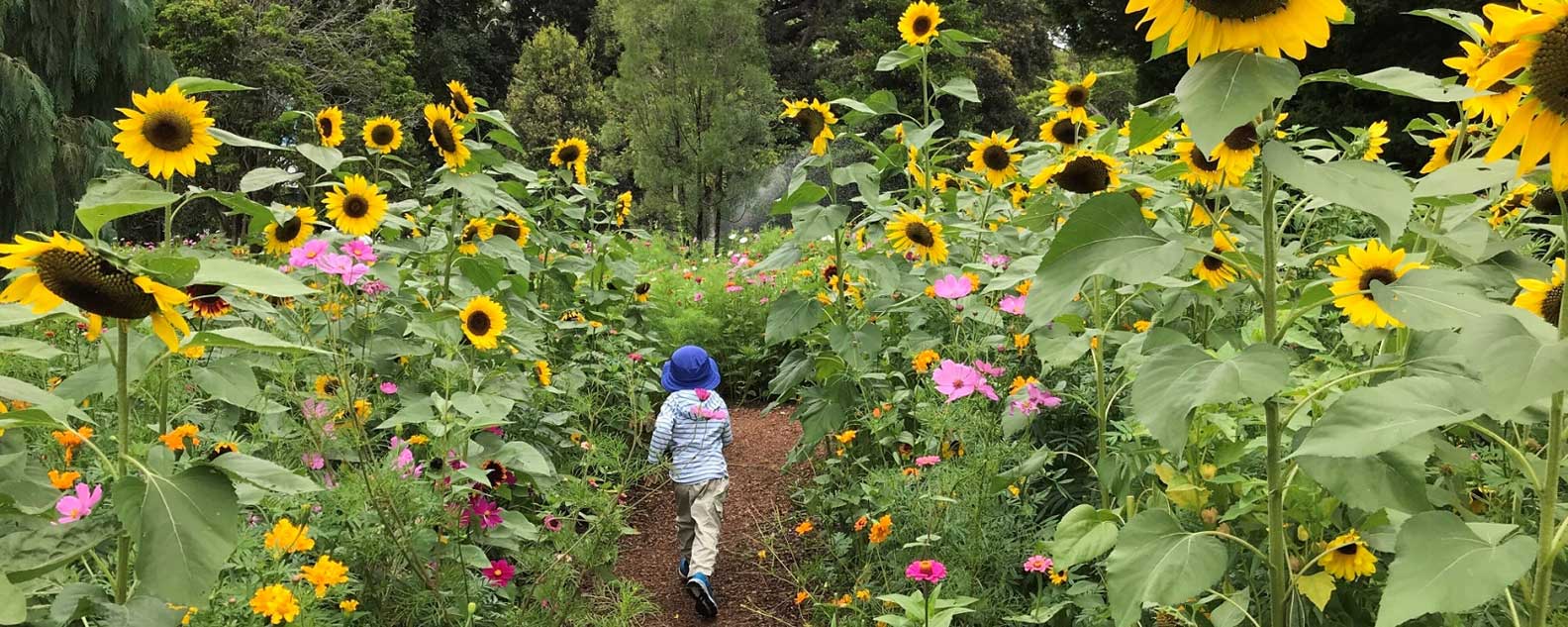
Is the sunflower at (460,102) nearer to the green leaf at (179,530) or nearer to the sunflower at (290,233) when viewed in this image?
the sunflower at (290,233)

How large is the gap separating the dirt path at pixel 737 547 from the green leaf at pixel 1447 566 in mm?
2154

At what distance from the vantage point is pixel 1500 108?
3.64ft

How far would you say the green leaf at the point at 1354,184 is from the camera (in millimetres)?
949

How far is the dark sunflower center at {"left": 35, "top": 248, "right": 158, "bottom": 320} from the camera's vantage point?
3.39ft

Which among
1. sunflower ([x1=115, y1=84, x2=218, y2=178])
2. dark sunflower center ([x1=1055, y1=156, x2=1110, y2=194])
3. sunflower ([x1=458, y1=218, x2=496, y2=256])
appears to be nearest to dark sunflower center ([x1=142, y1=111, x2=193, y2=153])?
sunflower ([x1=115, y1=84, x2=218, y2=178])

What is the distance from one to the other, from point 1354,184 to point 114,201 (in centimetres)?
140

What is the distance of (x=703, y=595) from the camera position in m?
3.36

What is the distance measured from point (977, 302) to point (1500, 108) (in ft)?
6.66

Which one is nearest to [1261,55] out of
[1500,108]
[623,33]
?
[1500,108]

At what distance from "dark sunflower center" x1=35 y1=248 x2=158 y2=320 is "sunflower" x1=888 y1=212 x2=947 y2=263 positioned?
2.30 meters

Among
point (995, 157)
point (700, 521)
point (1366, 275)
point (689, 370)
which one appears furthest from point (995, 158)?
point (1366, 275)

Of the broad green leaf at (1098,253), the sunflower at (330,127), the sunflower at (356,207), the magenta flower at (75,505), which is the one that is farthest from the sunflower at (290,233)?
the broad green leaf at (1098,253)

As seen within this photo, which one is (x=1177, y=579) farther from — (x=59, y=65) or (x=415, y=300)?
(x=59, y=65)

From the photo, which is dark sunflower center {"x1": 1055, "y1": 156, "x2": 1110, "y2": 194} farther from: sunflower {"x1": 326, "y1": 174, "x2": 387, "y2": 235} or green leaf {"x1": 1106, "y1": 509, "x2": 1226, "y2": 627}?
sunflower {"x1": 326, "y1": 174, "x2": 387, "y2": 235}
